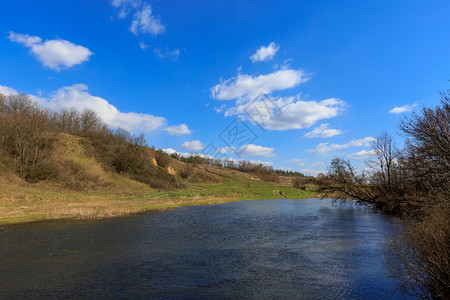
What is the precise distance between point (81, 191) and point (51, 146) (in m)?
21.2

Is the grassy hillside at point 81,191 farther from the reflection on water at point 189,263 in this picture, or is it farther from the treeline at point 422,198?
the treeline at point 422,198

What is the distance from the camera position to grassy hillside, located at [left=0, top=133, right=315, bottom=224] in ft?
89.3

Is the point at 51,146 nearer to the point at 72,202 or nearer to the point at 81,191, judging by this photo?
the point at 81,191

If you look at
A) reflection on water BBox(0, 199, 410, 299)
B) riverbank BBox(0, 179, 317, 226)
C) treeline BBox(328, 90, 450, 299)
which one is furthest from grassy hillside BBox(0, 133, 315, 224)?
treeline BBox(328, 90, 450, 299)

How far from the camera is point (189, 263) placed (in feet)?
42.5

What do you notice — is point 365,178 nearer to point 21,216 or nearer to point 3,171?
point 21,216

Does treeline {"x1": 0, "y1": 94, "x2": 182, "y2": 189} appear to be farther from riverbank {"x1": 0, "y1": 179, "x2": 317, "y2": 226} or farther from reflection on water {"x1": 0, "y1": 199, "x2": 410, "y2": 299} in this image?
reflection on water {"x1": 0, "y1": 199, "x2": 410, "y2": 299}

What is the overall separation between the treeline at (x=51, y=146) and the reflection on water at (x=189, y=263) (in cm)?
2660

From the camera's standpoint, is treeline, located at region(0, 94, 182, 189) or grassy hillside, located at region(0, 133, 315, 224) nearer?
grassy hillside, located at region(0, 133, 315, 224)

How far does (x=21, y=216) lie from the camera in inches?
925

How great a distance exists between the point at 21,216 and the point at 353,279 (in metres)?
27.9

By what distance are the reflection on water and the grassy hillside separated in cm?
643

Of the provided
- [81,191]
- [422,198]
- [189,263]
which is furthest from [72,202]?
[422,198]

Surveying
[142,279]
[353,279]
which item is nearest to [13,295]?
[142,279]
